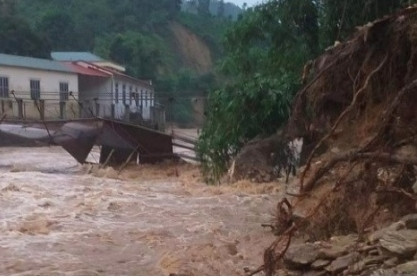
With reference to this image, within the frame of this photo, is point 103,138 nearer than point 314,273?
No

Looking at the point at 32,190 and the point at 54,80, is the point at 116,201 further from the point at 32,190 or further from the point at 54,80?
the point at 54,80

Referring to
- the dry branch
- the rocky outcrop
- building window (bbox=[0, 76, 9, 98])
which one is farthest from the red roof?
the rocky outcrop

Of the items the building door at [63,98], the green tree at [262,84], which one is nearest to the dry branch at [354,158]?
the green tree at [262,84]

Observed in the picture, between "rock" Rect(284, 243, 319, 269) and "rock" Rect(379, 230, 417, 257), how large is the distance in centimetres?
78

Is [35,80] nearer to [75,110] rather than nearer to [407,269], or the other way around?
[75,110]

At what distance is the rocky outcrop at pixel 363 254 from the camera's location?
5746 millimetres

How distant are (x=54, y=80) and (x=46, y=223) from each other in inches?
922

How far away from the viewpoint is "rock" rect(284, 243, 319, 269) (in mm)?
6707

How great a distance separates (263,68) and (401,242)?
36.6 feet

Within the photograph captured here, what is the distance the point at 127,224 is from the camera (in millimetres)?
10852

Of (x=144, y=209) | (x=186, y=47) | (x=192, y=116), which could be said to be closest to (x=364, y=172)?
(x=144, y=209)

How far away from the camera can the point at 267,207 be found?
12227mm

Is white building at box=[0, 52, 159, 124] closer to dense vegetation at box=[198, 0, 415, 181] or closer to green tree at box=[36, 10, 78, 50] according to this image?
green tree at box=[36, 10, 78, 50]

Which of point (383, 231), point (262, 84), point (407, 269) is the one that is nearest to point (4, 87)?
point (262, 84)
